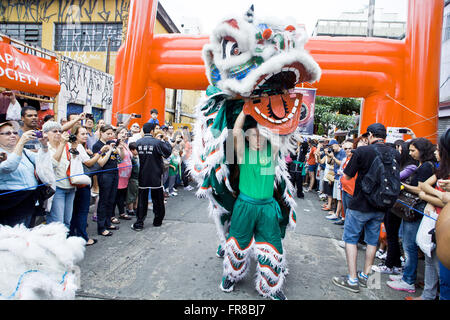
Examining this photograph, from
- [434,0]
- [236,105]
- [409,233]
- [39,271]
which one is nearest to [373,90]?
[434,0]

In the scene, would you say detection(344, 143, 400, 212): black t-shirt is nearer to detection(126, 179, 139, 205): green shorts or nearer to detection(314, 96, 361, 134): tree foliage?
detection(126, 179, 139, 205): green shorts

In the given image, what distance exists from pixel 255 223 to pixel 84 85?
909 centimetres

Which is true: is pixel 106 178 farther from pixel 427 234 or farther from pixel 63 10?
pixel 63 10

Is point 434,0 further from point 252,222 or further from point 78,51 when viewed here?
point 78,51

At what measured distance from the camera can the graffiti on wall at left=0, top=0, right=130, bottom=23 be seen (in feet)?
43.2

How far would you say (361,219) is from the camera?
8.25ft

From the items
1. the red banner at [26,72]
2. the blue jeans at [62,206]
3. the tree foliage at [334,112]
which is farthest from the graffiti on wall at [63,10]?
the blue jeans at [62,206]

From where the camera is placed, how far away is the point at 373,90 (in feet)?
19.3

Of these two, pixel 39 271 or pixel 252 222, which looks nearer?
pixel 39 271

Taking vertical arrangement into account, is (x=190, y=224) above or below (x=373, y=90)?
below

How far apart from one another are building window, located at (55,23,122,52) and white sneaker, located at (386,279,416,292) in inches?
576

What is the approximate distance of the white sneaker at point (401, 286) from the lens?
8.50ft

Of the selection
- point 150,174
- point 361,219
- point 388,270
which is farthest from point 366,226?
point 150,174
